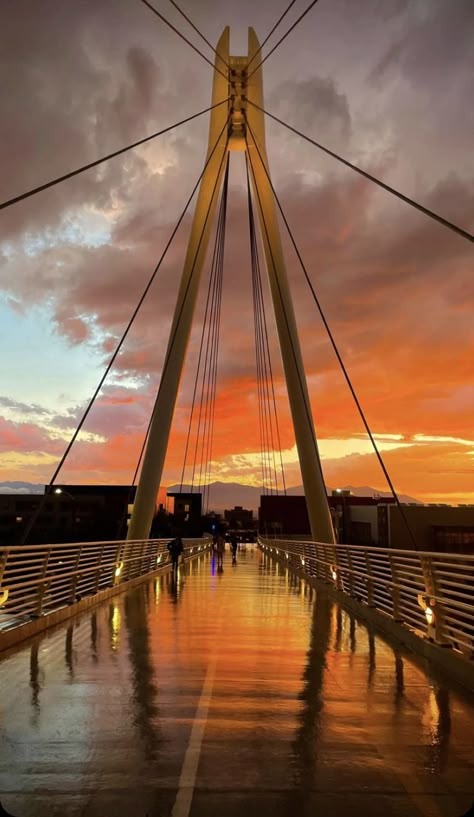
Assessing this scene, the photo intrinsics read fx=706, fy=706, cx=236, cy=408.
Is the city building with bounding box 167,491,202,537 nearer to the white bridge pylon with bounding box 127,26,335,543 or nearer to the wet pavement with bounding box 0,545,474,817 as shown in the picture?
the white bridge pylon with bounding box 127,26,335,543

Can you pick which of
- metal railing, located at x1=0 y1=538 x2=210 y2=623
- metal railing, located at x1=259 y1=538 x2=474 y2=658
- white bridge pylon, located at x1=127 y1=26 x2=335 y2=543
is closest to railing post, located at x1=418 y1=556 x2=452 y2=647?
metal railing, located at x1=259 y1=538 x2=474 y2=658

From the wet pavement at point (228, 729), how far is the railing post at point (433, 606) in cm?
46

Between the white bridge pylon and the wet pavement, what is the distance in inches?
537

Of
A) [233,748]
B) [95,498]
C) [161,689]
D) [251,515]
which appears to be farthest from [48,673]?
[251,515]

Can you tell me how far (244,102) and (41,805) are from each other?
27291 millimetres

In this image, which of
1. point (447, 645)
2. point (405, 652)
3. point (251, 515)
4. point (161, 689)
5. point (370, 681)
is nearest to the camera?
point (161, 689)

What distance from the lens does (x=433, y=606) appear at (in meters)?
8.03

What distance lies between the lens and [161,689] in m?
6.30

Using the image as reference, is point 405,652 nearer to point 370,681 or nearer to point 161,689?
point 370,681

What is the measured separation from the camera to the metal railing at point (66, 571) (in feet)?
30.3

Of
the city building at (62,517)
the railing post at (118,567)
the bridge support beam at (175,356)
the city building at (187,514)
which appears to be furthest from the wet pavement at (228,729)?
the city building at (187,514)

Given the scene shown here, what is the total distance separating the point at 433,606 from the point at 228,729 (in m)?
3.76

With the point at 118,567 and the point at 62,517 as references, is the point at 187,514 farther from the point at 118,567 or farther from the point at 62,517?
the point at 118,567

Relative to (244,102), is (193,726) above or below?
below
